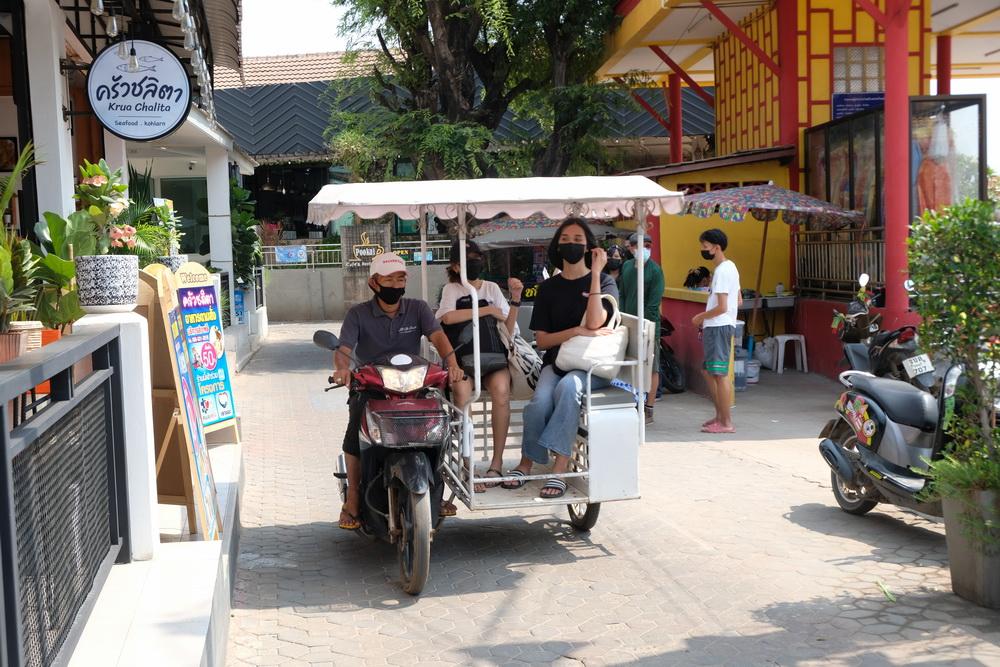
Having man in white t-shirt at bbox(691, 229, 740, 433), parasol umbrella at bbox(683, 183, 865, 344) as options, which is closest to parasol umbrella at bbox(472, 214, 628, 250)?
parasol umbrella at bbox(683, 183, 865, 344)

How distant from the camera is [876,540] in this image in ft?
22.4

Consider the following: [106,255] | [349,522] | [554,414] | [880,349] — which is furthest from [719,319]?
[106,255]

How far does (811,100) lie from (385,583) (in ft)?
42.4

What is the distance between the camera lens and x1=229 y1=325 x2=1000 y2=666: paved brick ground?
509 cm

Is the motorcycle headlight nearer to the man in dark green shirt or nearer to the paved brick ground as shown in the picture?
the paved brick ground

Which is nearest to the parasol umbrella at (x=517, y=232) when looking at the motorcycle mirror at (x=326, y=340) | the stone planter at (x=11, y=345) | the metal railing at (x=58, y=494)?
the motorcycle mirror at (x=326, y=340)

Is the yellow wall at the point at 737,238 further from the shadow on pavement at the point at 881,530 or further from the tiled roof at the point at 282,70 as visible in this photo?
the tiled roof at the point at 282,70

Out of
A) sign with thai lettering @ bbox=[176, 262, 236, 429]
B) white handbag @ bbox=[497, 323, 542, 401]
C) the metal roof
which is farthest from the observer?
the metal roof

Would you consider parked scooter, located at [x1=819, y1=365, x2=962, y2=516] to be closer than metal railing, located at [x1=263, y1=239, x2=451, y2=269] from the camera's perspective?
Yes

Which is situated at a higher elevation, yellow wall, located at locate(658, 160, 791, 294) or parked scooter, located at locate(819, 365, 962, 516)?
yellow wall, located at locate(658, 160, 791, 294)

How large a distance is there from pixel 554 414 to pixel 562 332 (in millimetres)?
529

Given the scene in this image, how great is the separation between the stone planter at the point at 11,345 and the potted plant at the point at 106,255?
1140 millimetres

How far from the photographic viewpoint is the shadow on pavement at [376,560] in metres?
5.99

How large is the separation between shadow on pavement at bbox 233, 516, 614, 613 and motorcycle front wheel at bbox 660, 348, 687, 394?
20.6ft
